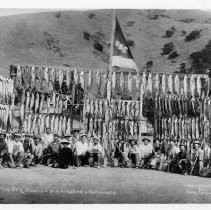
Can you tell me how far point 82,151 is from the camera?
12539 millimetres

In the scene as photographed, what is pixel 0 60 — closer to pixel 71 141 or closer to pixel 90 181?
pixel 71 141

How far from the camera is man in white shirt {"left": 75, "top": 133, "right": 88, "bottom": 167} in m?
12.5

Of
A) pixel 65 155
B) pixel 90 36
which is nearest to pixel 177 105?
pixel 90 36

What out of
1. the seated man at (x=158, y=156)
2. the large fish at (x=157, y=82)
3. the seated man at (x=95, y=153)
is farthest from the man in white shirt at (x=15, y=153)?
the large fish at (x=157, y=82)

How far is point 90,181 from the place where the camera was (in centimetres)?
1188

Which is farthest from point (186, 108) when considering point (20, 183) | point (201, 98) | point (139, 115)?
point (20, 183)

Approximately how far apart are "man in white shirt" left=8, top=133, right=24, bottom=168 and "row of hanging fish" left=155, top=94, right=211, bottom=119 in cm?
397

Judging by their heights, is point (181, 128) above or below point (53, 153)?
above

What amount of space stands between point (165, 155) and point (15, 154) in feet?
13.4

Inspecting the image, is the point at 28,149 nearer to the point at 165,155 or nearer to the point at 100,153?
the point at 100,153

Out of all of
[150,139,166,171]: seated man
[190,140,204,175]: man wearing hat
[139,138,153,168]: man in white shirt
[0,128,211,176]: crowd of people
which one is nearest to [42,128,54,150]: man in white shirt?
[0,128,211,176]: crowd of people

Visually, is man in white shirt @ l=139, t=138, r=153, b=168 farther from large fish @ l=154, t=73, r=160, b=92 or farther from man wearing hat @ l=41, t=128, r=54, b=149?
man wearing hat @ l=41, t=128, r=54, b=149

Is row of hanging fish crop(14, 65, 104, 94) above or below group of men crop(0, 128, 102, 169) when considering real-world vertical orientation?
above

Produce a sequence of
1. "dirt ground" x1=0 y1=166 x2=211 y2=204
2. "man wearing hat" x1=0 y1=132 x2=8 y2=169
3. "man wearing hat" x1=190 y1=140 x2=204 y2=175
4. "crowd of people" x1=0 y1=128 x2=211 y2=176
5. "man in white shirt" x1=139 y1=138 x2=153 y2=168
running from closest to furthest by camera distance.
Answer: "dirt ground" x1=0 y1=166 x2=211 y2=204 → "man wearing hat" x1=0 y1=132 x2=8 y2=169 → "crowd of people" x1=0 y1=128 x2=211 y2=176 → "man wearing hat" x1=190 y1=140 x2=204 y2=175 → "man in white shirt" x1=139 y1=138 x2=153 y2=168
